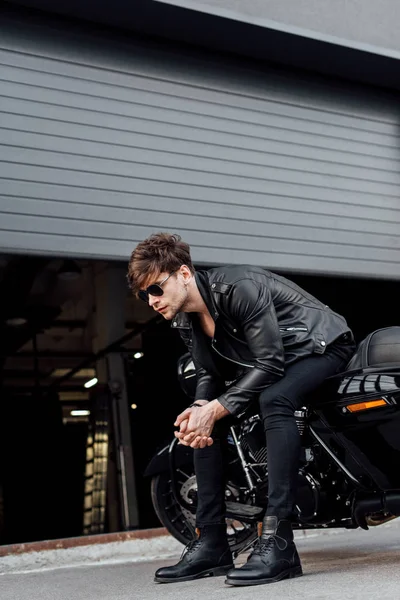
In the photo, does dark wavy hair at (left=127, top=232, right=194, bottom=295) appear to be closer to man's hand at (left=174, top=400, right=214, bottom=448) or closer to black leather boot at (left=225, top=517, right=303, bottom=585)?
man's hand at (left=174, top=400, right=214, bottom=448)

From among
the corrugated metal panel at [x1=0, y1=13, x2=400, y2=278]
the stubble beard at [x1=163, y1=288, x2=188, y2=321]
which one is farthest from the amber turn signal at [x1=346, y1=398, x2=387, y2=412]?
the corrugated metal panel at [x1=0, y1=13, x2=400, y2=278]

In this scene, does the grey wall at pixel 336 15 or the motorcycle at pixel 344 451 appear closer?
the motorcycle at pixel 344 451

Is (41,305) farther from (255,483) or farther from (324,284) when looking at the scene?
(255,483)

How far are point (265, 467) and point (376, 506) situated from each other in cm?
61

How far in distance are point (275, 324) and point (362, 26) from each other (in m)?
4.49

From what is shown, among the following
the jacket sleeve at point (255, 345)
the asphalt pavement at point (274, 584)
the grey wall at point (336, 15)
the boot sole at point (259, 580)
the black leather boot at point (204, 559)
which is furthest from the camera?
the grey wall at point (336, 15)

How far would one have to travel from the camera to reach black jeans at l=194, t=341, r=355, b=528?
3.35 metres

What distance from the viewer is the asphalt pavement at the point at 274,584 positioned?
9.58 ft

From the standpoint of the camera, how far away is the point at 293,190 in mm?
6883

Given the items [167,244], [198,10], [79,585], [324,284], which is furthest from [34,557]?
[324,284]

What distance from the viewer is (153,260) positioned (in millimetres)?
3494

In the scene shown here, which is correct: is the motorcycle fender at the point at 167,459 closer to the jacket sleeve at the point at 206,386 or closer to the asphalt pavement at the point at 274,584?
the asphalt pavement at the point at 274,584

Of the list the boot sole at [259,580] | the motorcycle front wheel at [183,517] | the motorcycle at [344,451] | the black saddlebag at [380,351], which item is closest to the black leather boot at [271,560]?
the boot sole at [259,580]

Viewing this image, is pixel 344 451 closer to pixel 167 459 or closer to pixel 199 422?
pixel 199 422
